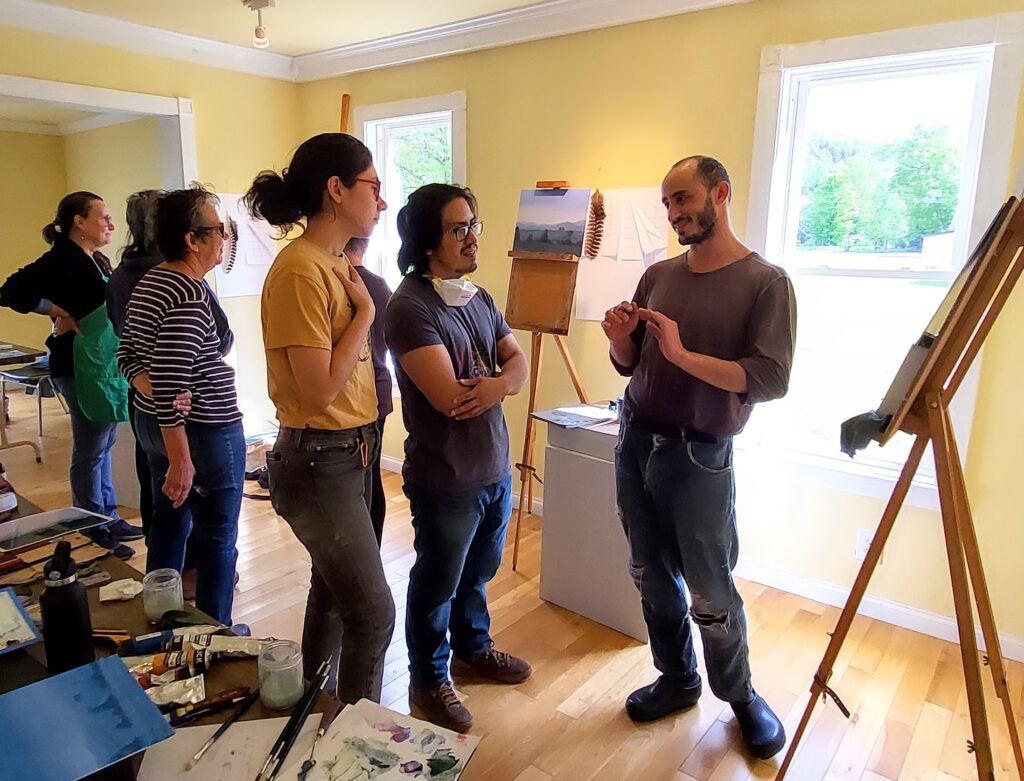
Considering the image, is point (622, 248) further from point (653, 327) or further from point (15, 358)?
point (15, 358)

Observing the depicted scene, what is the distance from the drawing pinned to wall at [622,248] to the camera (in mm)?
2963

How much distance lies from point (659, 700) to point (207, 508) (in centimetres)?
144

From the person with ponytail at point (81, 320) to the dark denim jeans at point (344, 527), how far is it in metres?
1.90

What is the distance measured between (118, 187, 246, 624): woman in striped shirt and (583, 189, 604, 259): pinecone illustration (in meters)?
1.62

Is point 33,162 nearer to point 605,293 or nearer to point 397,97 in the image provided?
point 397,97

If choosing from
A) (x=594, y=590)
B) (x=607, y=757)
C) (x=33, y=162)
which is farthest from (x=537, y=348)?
(x=33, y=162)

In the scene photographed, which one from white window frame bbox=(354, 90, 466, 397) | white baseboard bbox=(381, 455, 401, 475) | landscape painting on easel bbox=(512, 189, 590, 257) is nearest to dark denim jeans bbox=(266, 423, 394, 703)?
landscape painting on easel bbox=(512, 189, 590, 257)

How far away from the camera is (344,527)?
1446mm

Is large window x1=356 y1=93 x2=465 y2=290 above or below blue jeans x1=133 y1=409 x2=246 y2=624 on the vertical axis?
above

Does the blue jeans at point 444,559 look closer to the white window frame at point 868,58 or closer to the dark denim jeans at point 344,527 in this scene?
the dark denim jeans at point 344,527

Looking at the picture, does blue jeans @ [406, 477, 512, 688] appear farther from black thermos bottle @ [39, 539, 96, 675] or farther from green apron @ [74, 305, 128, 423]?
green apron @ [74, 305, 128, 423]

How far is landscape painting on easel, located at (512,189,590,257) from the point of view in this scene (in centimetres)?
288

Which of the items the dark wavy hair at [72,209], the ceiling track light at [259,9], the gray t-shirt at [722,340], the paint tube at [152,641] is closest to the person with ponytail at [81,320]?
the dark wavy hair at [72,209]

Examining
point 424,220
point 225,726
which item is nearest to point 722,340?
point 424,220
